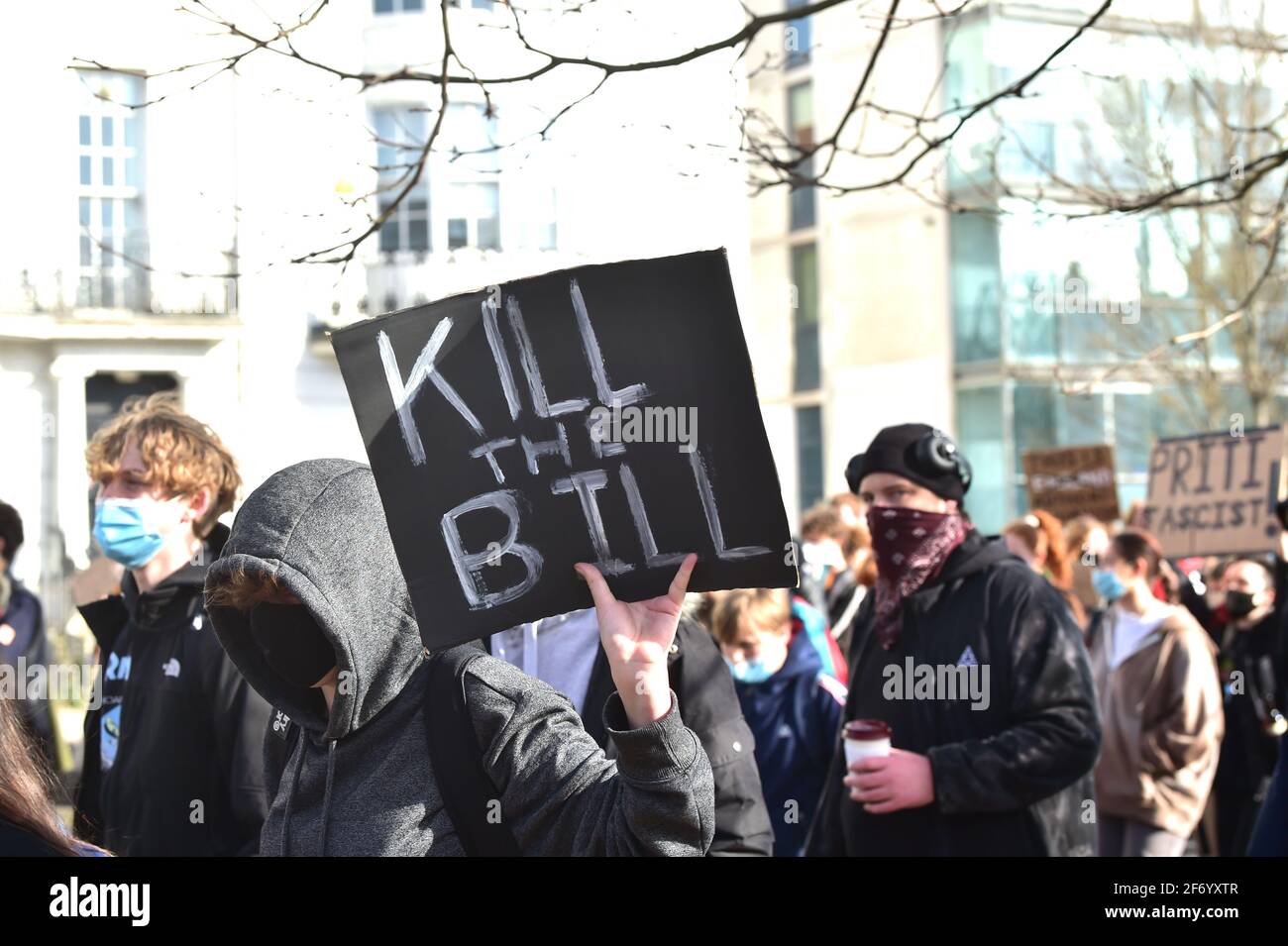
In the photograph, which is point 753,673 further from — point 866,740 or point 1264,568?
point 1264,568

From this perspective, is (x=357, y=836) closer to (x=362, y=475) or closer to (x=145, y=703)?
(x=362, y=475)

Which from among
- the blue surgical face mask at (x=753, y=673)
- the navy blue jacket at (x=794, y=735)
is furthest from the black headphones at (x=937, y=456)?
the blue surgical face mask at (x=753, y=673)

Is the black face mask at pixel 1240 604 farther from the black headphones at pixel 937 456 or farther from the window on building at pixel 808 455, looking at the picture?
the window on building at pixel 808 455

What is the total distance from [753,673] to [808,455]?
2618cm

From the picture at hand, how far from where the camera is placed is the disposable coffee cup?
4.40m

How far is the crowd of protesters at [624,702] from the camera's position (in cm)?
274

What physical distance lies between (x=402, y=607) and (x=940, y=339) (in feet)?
88.7

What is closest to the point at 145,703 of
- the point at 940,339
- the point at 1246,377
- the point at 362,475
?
the point at 362,475

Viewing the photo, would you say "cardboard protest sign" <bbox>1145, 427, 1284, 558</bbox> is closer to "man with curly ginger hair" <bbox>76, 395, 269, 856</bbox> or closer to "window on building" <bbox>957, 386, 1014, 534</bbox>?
"man with curly ginger hair" <bbox>76, 395, 269, 856</bbox>

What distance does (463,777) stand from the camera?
2.78 meters

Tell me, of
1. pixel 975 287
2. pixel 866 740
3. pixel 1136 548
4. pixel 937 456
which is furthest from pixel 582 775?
pixel 975 287

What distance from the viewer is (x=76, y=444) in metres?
23.5
